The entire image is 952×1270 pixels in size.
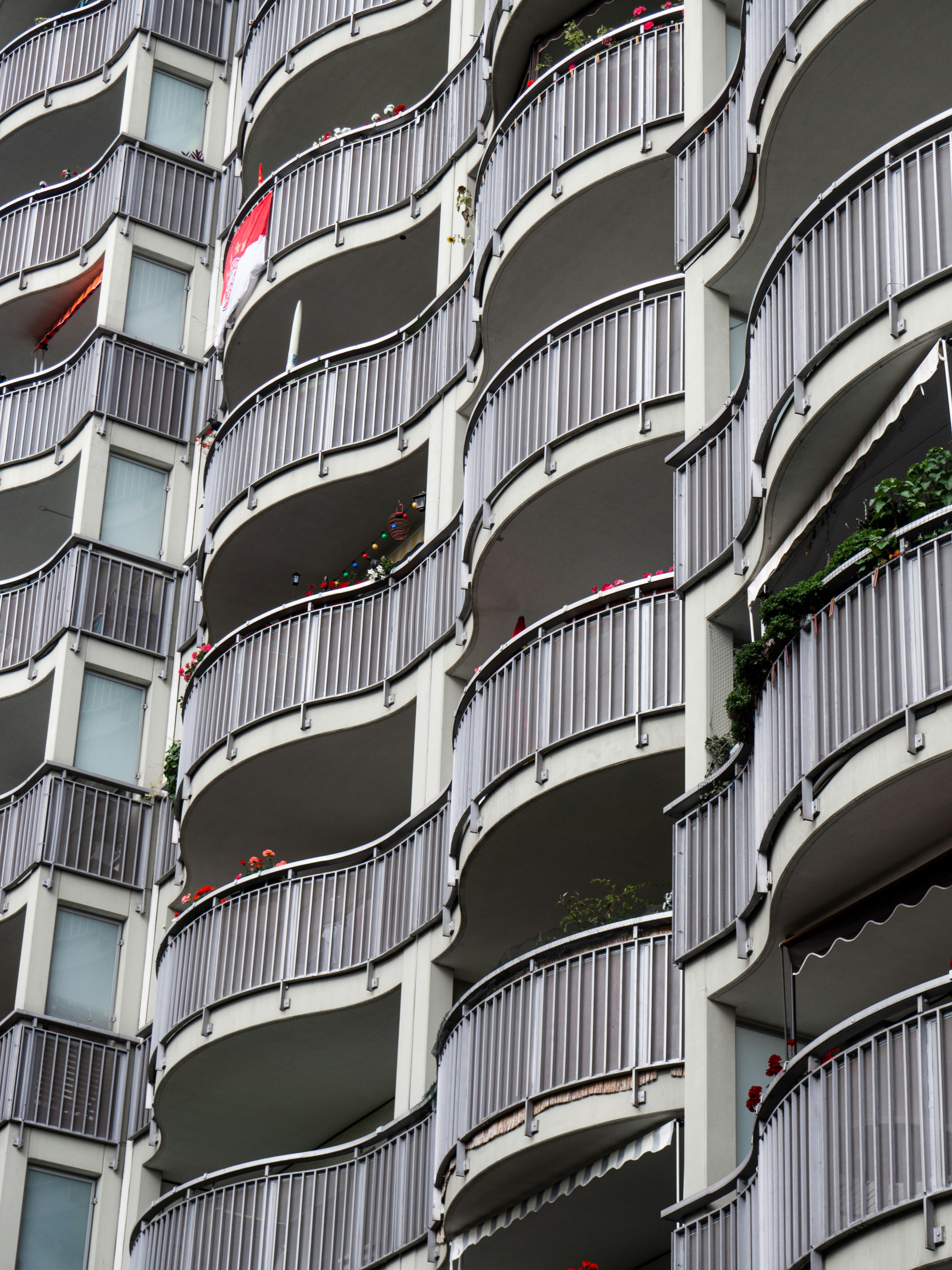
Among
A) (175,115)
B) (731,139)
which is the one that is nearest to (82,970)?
(731,139)

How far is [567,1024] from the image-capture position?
1795 cm

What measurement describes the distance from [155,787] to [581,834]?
1089 cm

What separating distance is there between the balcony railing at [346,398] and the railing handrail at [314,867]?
5.33 metres

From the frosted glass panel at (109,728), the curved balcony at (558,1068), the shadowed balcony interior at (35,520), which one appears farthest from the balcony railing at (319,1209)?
the shadowed balcony interior at (35,520)

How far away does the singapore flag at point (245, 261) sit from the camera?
3003 centimetres

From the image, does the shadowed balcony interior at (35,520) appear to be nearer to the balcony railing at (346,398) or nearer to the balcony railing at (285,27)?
the balcony railing at (346,398)

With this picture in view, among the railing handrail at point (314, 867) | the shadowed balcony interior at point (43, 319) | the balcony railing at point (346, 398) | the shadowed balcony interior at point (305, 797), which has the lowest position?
the railing handrail at point (314, 867)

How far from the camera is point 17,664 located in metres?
31.1

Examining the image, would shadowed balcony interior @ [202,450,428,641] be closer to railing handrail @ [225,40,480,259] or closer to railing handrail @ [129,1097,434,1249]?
railing handrail @ [225,40,480,259]

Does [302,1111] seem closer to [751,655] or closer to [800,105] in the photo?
[751,655]

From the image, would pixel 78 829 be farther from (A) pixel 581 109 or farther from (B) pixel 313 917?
(A) pixel 581 109

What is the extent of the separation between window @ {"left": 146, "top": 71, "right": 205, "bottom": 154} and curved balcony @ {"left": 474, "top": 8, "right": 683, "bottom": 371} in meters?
12.3

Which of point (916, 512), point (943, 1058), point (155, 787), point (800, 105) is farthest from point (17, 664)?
point (943, 1058)

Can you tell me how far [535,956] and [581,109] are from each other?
1017cm
